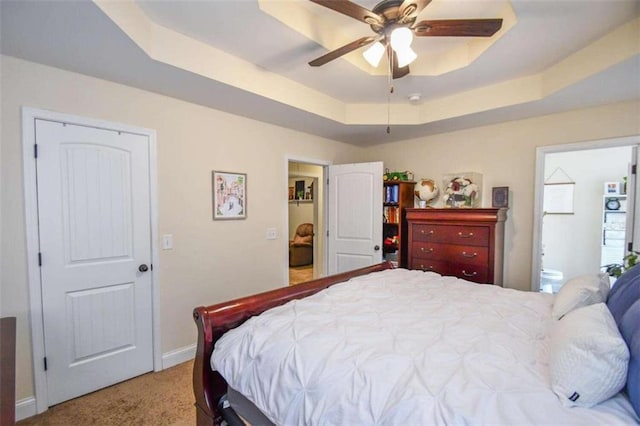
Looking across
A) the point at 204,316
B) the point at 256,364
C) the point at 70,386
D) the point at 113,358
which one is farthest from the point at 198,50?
the point at 70,386

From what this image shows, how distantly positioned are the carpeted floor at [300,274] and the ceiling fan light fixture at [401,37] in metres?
4.35

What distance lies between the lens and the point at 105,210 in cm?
226

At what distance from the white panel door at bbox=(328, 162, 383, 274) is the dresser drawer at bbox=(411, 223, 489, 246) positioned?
1.58 ft

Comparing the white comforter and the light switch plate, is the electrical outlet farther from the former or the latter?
the white comforter

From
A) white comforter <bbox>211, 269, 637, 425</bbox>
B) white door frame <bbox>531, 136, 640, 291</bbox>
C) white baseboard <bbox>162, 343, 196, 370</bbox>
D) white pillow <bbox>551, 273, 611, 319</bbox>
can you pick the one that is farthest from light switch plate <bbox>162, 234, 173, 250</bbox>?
white door frame <bbox>531, 136, 640, 291</bbox>

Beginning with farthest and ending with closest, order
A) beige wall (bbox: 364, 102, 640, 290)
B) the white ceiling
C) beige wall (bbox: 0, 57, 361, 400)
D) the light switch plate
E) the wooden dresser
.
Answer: the wooden dresser < beige wall (bbox: 364, 102, 640, 290) < the light switch plate < beige wall (bbox: 0, 57, 361, 400) < the white ceiling

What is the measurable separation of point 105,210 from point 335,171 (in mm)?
2606

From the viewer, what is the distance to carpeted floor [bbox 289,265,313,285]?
555cm

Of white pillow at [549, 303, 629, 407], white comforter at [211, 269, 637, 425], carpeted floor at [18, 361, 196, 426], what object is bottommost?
carpeted floor at [18, 361, 196, 426]

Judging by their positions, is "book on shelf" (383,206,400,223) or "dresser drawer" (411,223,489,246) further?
"book on shelf" (383,206,400,223)

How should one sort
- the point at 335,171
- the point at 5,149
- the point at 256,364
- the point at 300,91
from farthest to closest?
1. the point at 335,171
2. the point at 300,91
3. the point at 5,149
4. the point at 256,364

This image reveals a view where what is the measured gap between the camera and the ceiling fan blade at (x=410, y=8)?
55.9 inches

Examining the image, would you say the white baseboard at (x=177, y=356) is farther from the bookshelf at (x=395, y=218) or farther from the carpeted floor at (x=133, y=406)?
the bookshelf at (x=395, y=218)

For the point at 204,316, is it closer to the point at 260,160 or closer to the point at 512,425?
the point at 512,425
